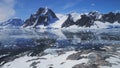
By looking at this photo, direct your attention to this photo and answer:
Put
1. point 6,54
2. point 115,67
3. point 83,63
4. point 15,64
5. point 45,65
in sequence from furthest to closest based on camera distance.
Result: point 6,54 < point 15,64 < point 45,65 < point 83,63 < point 115,67

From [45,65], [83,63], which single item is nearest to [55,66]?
[45,65]

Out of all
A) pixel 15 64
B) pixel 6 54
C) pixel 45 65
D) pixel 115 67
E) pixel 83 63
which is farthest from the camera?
pixel 6 54

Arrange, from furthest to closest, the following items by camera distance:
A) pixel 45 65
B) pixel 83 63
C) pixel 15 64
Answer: pixel 15 64 < pixel 45 65 < pixel 83 63

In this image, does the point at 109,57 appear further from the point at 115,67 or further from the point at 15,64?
the point at 15,64

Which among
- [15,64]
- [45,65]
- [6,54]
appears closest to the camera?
[45,65]

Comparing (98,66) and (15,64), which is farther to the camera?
(15,64)

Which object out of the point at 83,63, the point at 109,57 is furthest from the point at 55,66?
the point at 109,57

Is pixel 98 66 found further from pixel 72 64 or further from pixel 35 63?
pixel 35 63

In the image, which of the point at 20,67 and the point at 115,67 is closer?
the point at 115,67
